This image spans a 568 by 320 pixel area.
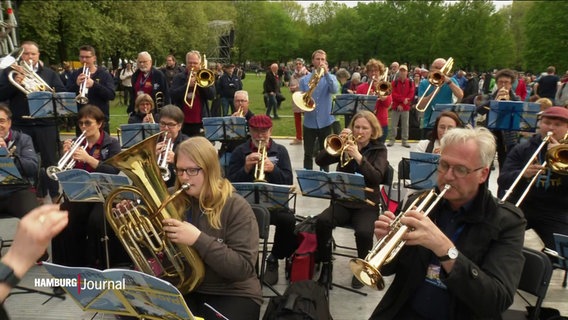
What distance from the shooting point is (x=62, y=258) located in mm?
4688

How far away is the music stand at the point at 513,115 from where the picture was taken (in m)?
6.63

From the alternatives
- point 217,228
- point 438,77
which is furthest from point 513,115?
point 217,228

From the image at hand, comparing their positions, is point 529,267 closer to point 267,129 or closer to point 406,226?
point 406,226

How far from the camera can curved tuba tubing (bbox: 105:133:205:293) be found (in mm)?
2895

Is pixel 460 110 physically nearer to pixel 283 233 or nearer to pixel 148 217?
pixel 283 233

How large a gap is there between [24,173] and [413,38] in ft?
158

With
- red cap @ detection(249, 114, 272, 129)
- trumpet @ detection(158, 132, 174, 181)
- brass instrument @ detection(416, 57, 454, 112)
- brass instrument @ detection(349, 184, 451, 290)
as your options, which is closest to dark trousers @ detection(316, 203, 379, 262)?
red cap @ detection(249, 114, 272, 129)

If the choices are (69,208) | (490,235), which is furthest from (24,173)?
(490,235)

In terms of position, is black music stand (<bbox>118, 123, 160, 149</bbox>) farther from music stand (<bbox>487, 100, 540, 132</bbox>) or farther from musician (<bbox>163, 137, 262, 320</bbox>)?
music stand (<bbox>487, 100, 540, 132</bbox>)

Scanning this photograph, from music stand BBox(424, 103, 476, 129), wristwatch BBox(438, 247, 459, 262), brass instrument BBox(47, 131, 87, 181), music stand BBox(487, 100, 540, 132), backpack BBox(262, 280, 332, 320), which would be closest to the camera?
wristwatch BBox(438, 247, 459, 262)

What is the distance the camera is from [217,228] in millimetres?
3041

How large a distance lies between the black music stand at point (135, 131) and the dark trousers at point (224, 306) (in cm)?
334

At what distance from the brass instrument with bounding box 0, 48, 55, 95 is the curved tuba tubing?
15.4ft

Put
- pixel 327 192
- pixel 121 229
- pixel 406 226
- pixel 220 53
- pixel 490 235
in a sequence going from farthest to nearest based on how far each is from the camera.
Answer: pixel 220 53 < pixel 327 192 < pixel 121 229 < pixel 490 235 < pixel 406 226
